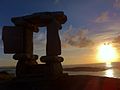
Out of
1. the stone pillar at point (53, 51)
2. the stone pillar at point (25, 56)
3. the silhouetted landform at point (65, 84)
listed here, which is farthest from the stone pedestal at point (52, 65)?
the stone pillar at point (25, 56)

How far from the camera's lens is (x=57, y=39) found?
2461 cm

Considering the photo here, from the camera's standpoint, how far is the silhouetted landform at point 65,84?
20.7 metres

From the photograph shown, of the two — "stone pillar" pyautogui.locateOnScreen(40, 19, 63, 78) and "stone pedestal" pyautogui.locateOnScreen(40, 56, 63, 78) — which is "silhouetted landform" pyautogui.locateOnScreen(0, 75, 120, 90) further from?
"stone pillar" pyautogui.locateOnScreen(40, 19, 63, 78)

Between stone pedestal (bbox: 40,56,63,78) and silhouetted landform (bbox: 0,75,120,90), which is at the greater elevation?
stone pedestal (bbox: 40,56,63,78)

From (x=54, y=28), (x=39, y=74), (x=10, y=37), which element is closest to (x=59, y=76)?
(x=39, y=74)

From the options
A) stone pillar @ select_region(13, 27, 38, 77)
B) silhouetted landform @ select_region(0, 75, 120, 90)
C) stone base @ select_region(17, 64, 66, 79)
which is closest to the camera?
silhouetted landform @ select_region(0, 75, 120, 90)

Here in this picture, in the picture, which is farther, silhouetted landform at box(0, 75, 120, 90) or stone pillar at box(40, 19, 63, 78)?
stone pillar at box(40, 19, 63, 78)

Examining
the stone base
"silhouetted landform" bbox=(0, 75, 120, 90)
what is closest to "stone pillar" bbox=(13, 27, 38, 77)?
the stone base

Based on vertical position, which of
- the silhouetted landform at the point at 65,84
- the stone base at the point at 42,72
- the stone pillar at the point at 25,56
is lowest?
the silhouetted landform at the point at 65,84

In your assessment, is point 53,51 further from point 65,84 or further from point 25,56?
point 65,84

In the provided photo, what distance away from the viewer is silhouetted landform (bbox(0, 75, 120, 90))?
20.7m

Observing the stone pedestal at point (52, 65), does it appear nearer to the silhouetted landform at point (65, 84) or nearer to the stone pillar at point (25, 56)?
the silhouetted landform at point (65, 84)

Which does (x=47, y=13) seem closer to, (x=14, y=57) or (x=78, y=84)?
(x=14, y=57)

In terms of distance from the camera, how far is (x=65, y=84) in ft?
71.6
